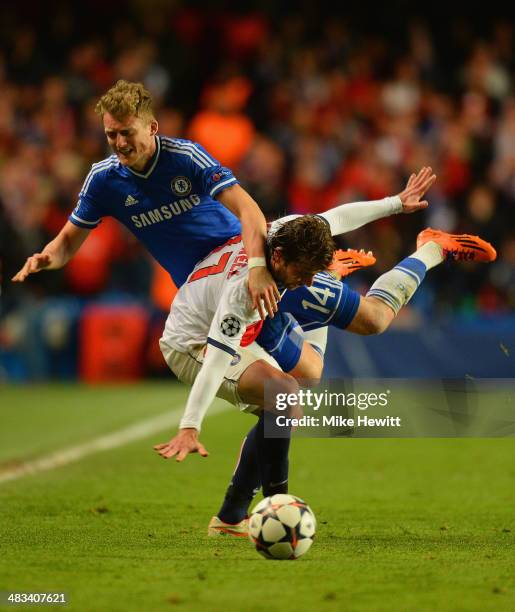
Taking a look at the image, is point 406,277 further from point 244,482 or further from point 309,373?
point 244,482

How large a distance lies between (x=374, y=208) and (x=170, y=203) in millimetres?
1237

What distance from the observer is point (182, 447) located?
17.9 ft

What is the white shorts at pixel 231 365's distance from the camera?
6.48 meters

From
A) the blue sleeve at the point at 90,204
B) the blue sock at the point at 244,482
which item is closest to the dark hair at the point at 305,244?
the blue sock at the point at 244,482

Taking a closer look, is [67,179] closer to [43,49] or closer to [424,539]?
[43,49]

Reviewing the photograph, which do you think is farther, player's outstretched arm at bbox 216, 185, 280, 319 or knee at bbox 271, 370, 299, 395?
knee at bbox 271, 370, 299, 395

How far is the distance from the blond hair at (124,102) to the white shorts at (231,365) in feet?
4.30

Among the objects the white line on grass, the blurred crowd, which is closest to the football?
the white line on grass

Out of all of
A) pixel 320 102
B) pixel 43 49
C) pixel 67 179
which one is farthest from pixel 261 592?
pixel 43 49

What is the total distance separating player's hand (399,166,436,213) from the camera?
7285mm

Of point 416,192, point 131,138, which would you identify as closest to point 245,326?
point 131,138

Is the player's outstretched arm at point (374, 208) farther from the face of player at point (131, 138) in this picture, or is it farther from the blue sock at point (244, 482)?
the blue sock at point (244, 482)

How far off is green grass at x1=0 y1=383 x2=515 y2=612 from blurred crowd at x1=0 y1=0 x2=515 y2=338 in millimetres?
4883

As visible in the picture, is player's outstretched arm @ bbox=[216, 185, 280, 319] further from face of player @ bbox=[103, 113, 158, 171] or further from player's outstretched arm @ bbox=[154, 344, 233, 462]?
face of player @ bbox=[103, 113, 158, 171]
